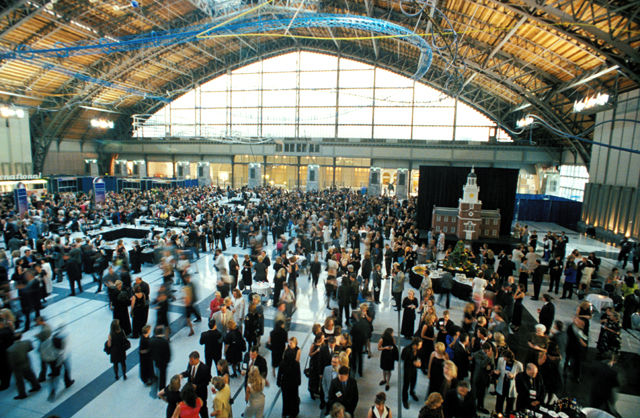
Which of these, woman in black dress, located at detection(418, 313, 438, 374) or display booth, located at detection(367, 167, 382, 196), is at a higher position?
display booth, located at detection(367, 167, 382, 196)

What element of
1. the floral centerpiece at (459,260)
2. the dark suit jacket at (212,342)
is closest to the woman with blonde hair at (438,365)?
the dark suit jacket at (212,342)

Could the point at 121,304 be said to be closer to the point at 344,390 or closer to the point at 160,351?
the point at 160,351

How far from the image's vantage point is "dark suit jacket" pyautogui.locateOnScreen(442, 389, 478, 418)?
3902 mm

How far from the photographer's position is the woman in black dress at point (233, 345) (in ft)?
17.9

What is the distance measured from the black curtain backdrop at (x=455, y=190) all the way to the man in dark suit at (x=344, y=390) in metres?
16.4

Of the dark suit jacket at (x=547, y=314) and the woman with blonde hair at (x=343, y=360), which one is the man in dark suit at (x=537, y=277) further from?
the woman with blonde hair at (x=343, y=360)

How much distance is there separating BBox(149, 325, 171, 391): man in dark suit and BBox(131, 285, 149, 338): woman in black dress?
1655 millimetres

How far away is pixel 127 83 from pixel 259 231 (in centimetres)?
2545

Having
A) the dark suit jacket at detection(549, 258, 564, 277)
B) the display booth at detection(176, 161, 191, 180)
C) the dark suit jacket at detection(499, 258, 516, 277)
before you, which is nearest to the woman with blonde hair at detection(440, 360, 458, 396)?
the dark suit jacket at detection(499, 258, 516, 277)

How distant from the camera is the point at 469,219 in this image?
614 inches

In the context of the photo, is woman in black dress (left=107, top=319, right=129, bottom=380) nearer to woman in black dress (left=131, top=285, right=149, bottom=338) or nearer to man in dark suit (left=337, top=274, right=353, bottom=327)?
woman in black dress (left=131, top=285, right=149, bottom=338)

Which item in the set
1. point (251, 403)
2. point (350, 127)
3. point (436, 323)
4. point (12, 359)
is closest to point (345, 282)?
point (436, 323)

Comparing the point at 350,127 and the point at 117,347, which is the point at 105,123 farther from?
the point at 117,347

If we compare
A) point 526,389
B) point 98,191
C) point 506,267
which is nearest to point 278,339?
point 526,389
